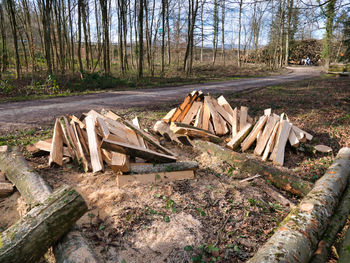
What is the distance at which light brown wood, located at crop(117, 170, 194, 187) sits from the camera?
11.1 ft

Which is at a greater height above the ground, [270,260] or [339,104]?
[339,104]

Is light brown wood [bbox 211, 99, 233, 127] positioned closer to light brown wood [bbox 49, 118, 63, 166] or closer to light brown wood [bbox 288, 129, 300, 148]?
light brown wood [bbox 288, 129, 300, 148]

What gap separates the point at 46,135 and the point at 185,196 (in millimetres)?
4103

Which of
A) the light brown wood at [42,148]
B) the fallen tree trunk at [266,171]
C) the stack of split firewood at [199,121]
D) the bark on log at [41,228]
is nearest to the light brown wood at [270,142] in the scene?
the fallen tree trunk at [266,171]

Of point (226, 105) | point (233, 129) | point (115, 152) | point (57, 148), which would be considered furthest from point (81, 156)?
point (226, 105)

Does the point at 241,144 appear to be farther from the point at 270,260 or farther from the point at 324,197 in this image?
the point at 270,260

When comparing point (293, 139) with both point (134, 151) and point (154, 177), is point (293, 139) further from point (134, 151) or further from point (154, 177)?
point (134, 151)

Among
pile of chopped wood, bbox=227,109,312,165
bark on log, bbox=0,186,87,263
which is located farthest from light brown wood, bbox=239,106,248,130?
bark on log, bbox=0,186,87,263

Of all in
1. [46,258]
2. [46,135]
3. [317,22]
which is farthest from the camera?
[317,22]

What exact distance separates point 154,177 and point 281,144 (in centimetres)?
290

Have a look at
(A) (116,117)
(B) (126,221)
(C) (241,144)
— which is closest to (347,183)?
(C) (241,144)

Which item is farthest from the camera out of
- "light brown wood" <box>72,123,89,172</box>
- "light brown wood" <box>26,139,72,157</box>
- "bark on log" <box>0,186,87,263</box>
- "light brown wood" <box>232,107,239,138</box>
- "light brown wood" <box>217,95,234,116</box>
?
"light brown wood" <box>217,95,234,116</box>

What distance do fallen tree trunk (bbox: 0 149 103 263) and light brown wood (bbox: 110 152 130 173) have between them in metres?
0.87

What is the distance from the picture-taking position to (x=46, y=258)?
222 centimetres
